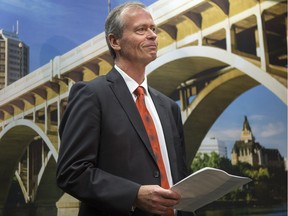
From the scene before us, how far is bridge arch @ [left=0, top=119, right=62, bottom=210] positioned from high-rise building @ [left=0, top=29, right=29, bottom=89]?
0.90ft

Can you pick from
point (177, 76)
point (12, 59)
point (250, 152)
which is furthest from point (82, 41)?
point (250, 152)

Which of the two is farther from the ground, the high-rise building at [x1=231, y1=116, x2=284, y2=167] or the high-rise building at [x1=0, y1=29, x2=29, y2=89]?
the high-rise building at [x1=0, y1=29, x2=29, y2=89]

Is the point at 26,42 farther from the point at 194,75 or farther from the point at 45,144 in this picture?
the point at 194,75

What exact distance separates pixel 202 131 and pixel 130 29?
1.62 metres

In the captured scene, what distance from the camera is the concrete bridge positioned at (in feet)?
7.61

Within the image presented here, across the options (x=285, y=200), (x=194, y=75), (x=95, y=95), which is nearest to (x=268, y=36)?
(x=194, y=75)

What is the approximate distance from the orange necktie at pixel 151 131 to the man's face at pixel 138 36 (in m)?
0.07

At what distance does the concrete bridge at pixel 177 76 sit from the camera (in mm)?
2320

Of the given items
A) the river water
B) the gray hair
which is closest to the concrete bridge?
the river water

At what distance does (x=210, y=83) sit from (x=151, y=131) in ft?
5.56

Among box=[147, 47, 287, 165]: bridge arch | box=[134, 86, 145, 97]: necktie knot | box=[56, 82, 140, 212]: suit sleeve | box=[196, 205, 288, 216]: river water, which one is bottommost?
box=[196, 205, 288, 216]: river water

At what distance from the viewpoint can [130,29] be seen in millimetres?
847

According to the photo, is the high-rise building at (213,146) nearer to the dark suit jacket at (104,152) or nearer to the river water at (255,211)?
the river water at (255,211)

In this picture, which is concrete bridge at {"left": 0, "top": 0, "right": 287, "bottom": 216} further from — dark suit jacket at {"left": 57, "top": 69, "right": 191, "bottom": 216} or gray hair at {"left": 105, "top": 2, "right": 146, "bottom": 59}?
dark suit jacket at {"left": 57, "top": 69, "right": 191, "bottom": 216}
